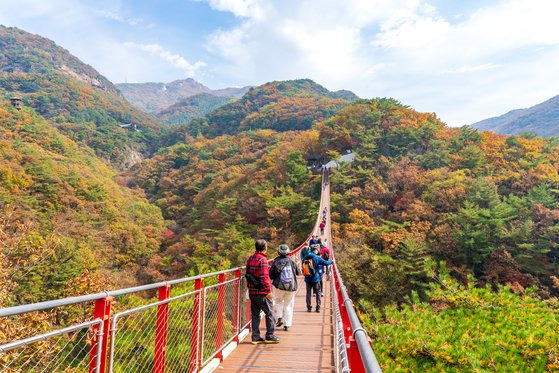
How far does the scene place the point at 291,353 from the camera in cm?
421

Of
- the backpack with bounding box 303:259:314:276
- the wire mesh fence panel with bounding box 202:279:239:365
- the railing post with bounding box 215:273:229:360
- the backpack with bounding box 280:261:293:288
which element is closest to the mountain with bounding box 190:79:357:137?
the backpack with bounding box 303:259:314:276

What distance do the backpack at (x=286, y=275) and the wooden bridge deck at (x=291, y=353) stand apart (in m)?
0.77

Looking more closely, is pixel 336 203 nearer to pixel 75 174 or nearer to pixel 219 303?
pixel 219 303

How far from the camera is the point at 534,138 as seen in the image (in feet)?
85.9

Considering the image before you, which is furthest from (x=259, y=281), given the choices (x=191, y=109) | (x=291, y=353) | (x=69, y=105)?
(x=191, y=109)

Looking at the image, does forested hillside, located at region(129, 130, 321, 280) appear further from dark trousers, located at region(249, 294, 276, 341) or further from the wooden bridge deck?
dark trousers, located at region(249, 294, 276, 341)

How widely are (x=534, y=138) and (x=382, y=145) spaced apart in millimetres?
11059

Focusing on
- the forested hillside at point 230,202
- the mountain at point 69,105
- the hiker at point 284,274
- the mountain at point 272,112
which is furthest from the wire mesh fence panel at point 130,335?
the mountain at point 69,105

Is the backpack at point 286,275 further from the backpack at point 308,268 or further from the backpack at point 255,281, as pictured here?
the backpack at point 308,268

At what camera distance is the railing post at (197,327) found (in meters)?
3.37

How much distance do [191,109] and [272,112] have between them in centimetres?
8907

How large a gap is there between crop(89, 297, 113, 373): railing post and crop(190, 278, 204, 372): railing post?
1.46m

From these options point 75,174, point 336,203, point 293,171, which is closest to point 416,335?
point 336,203

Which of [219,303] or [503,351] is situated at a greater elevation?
[219,303]
